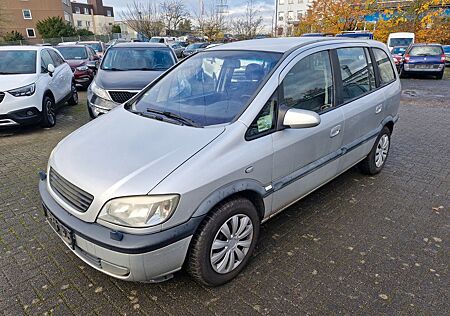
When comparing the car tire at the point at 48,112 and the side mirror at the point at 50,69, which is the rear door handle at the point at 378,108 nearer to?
the car tire at the point at 48,112

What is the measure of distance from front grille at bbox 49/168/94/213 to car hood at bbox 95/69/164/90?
401 centimetres

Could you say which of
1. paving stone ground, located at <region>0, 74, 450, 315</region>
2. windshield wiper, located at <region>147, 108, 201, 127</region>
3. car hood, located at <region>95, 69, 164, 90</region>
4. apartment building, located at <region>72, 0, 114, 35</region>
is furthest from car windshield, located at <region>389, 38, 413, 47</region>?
apartment building, located at <region>72, 0, 114, 35</region>

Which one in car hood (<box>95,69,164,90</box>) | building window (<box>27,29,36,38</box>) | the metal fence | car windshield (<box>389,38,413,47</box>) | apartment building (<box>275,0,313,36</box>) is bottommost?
car hood (<box>95,69,164,90</box>)

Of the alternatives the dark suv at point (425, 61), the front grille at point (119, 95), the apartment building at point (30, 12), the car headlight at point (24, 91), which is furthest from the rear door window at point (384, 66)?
the apartment building at point (30, 12)

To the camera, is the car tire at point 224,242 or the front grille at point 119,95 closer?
the car tire at point 224,242

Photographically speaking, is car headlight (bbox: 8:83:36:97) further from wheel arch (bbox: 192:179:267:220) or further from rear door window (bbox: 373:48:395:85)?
rear door window (bbox: 373:48:395:85)

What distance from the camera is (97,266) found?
2.08m

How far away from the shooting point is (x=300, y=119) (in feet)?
8.00

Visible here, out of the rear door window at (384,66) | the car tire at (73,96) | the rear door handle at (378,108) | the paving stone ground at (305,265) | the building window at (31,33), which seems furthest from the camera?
the building window at (31,33)

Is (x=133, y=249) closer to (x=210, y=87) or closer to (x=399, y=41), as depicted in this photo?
(x=210, y=87)

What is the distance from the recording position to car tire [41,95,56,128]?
253 inches

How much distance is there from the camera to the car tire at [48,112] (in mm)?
6414

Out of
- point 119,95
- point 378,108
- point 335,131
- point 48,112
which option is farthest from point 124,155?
point 48,112

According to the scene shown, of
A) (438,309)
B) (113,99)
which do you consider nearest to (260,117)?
(438,309)
